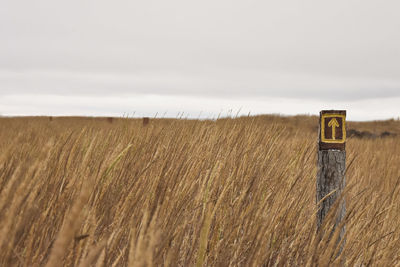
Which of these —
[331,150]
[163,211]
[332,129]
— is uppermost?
[332,129]

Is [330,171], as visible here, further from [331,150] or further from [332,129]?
[332,129]

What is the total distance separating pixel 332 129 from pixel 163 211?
1.35 m

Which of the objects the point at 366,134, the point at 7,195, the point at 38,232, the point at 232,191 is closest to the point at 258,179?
the point at 232,191

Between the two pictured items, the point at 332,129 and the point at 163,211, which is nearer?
the point at 163,211

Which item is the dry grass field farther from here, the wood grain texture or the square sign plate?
the square sign plate

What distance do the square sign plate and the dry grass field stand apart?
0.31 meters

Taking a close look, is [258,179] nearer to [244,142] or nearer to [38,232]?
[244,142]

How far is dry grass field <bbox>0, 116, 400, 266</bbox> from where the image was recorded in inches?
36.2

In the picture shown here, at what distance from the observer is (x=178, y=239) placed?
49.7 inches

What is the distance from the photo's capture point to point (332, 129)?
8.01ft

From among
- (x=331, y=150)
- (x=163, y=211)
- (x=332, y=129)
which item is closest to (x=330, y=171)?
(x=331, y=150)

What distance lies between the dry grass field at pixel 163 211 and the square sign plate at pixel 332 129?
12.2 inches

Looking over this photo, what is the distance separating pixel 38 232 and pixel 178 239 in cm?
44

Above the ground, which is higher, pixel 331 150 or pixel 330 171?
pixel 331 150
